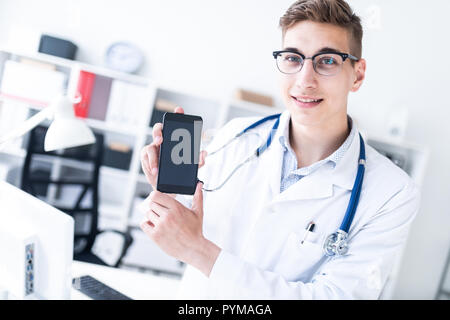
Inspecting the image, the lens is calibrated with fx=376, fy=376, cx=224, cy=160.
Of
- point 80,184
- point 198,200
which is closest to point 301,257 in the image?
point 198,200

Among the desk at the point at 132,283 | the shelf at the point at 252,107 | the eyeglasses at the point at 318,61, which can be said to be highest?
the eyeglasses at the point at 318,61

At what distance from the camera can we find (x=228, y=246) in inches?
35.0

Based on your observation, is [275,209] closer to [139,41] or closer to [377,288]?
[377,288]

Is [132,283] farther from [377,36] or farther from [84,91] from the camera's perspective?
[84,91]

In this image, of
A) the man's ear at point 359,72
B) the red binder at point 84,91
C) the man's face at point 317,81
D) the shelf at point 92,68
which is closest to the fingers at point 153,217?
the man's face at point 317,81

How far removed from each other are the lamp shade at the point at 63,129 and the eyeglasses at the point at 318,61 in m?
0.41

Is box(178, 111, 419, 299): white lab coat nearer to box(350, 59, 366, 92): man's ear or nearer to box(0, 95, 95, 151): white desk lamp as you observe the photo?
box(350, 59, 366, 92): man's ear

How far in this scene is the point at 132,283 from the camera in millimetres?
1078

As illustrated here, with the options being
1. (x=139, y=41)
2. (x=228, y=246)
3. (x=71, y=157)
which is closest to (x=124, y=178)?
(x=71, y=157)

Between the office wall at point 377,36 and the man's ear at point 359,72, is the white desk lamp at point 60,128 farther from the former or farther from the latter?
the man's ear at point 359,72

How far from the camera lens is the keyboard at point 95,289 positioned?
0.95 metres

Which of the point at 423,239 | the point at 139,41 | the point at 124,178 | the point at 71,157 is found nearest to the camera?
the point at 423,239

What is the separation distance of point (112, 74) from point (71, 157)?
557 millimetres

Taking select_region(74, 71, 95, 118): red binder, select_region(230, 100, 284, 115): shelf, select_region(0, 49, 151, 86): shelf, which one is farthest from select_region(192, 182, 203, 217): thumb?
select_region(230, 100, 284, 115): shelf
